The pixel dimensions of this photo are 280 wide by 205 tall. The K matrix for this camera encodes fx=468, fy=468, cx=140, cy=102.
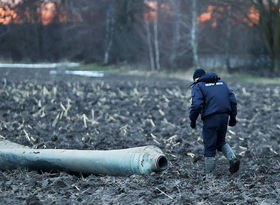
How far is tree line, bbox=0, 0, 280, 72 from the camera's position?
2928 centimetres

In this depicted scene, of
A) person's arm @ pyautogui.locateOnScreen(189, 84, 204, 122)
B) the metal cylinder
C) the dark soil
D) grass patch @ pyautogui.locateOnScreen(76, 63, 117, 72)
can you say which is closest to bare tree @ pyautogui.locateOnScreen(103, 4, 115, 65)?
grass patch @ pyautogui.locateOnScreen(76, 63, 117, 72)

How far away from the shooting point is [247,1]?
29203 millimetres

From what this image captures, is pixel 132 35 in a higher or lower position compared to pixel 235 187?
higher

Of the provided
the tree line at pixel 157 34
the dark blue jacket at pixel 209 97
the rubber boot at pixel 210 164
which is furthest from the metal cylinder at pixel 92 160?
the tree line at pixel 157 34

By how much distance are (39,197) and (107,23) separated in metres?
35.9

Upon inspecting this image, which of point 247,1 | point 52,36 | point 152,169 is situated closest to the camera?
point 152,169

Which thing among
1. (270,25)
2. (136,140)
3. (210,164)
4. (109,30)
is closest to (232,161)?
(210,164)

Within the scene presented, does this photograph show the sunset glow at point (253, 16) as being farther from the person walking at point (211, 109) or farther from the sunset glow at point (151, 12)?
the person walking at point (211, 109)

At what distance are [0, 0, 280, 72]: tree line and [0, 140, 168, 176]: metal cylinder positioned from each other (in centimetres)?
1852

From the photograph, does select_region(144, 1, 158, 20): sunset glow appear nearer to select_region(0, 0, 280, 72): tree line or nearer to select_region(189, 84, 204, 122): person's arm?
select_region(0, 0, 280, 72): tree line

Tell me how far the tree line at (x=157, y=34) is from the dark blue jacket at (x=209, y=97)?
1882 cm

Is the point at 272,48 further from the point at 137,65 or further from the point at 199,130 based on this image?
the point at 199,130

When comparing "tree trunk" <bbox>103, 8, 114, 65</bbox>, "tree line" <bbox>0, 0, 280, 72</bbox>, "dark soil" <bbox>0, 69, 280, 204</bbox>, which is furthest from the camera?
"tree trunk" <bbox>103, 8, 114, 65</bbox>

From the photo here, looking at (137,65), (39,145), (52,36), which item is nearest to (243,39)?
(137,65)
